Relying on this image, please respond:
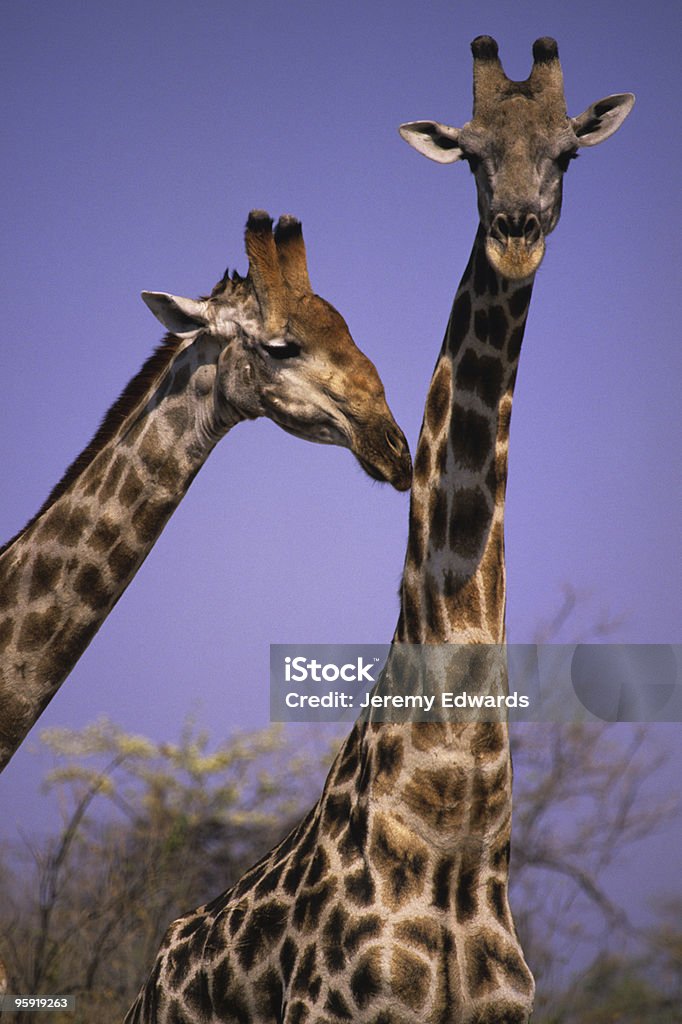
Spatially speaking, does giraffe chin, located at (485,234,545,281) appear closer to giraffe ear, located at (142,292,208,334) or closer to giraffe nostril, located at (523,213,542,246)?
giraffe nostril, located at (523,213,542,246)

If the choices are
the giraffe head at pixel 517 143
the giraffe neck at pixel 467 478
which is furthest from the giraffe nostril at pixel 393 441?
the giraffe head at pixel 517 143

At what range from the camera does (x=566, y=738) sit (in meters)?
10.3

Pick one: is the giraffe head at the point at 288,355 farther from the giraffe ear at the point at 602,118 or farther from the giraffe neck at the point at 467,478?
the giraffe ear at the point at 602,118

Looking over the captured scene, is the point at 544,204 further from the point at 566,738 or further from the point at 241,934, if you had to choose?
the point at 566,738

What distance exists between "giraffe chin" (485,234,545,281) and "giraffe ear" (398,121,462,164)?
0.56 m

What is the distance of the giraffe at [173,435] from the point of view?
201 inches

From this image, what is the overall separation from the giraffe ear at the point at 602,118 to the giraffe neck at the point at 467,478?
0.60 meters

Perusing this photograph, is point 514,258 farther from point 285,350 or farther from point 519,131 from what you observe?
point 285,350

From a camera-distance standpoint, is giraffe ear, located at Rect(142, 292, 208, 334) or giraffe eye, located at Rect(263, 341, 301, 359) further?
giraffe ear, located at Rect(142, 292, 208, 334)

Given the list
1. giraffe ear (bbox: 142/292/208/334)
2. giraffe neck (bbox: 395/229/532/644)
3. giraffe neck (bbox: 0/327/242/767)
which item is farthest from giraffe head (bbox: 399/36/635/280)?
giraffe neck (bbox: 0/327/242/767)

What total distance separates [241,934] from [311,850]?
447 mm

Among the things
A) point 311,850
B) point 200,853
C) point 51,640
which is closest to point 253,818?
point 200,853

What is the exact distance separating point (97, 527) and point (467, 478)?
2.00 meters

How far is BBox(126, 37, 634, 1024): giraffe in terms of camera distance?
3.74 meters
